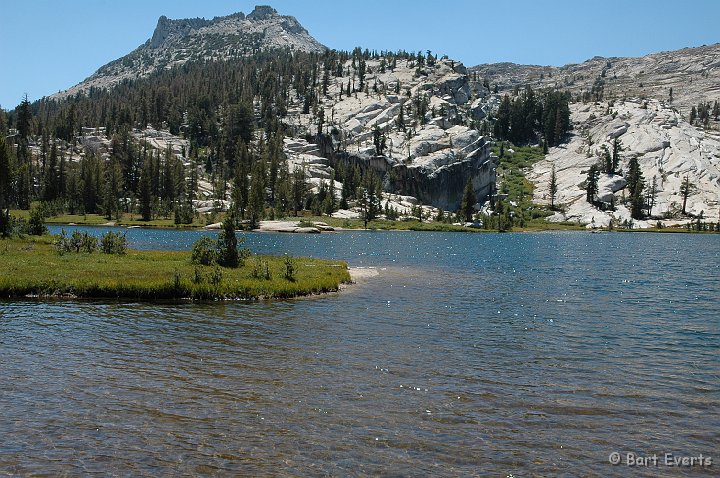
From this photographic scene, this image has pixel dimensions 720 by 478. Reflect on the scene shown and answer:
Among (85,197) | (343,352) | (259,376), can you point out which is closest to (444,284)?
(343,352)

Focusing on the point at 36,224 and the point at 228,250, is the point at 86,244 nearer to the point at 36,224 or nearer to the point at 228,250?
the point at 228,250

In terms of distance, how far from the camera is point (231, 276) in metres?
48.4

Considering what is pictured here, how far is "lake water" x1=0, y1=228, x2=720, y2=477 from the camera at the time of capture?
16.0 metres

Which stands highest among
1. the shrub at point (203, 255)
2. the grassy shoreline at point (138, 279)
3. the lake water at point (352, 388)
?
the shrub at point (203, 255)

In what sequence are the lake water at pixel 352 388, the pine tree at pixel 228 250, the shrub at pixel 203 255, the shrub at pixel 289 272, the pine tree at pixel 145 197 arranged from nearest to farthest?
the lake water at pixel 352 388, the shrub at pixel 289 272, the shrub at pixel 203 255, the pine tree at pixel 228 250, the pine tree at pixel 145 197

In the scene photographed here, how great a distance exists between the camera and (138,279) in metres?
44.6

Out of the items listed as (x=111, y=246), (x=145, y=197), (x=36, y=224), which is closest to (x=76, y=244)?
(x=111, y=246)

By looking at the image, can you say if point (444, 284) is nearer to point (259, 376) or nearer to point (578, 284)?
point (578, 284)

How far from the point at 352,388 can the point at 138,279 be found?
2867 cm

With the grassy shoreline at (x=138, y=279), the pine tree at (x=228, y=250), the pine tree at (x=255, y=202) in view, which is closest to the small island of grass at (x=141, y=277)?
the grassy shoreline at (x=138, y=279)

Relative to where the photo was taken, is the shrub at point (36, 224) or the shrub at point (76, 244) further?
the shrub at point (36, 224)

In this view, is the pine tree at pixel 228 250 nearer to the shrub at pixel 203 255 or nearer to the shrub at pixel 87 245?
the shrub at pixel 203 255

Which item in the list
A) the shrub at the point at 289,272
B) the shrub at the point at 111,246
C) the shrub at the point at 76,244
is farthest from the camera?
the shrub at the point at 111,246

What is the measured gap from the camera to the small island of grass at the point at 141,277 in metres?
42.5
